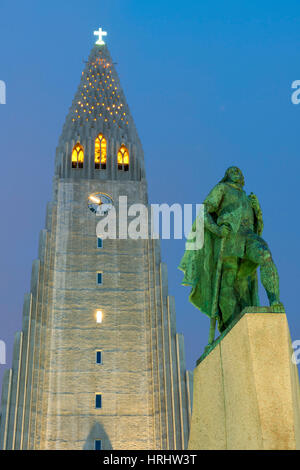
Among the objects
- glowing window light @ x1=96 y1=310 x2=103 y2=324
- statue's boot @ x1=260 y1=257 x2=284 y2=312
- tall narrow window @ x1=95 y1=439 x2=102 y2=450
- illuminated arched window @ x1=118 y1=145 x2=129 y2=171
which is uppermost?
illuminated arched window @ x1=118 y1=145 x2=129 y2=171

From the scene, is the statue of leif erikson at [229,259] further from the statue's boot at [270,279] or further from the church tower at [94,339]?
the church tower at [94,339]

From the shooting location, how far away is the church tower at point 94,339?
34031 mm

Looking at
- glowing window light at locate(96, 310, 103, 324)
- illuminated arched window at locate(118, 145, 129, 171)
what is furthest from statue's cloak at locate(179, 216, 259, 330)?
illuminated arched window at locate(118, 145, 129, 171)

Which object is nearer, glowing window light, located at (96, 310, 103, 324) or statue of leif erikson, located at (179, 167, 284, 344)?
statue of leif erikson, located at (179, 167, 284, 344)

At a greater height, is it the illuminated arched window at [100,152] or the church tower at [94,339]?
the illuminated arched window at [100,152]

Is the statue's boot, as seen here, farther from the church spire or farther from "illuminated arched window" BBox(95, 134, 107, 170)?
"illuminated arched window" BBox(95, 134, 107, 170)

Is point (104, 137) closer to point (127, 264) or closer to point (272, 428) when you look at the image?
point (127, 264)

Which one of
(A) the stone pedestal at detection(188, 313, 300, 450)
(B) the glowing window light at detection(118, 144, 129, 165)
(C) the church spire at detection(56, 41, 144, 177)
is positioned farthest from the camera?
(C) the church spire at detection(56, 41, 144, 177)

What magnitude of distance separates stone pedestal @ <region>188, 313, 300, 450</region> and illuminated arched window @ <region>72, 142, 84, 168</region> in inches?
1384

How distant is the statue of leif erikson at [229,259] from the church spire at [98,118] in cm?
3283

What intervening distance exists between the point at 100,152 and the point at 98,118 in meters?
2.88

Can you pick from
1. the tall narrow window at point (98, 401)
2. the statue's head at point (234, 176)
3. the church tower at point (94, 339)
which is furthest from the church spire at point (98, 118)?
the statue's head at point (234, 176)

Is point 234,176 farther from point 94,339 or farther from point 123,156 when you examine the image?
point 123,156

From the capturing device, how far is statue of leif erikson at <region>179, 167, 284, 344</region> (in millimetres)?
9727
